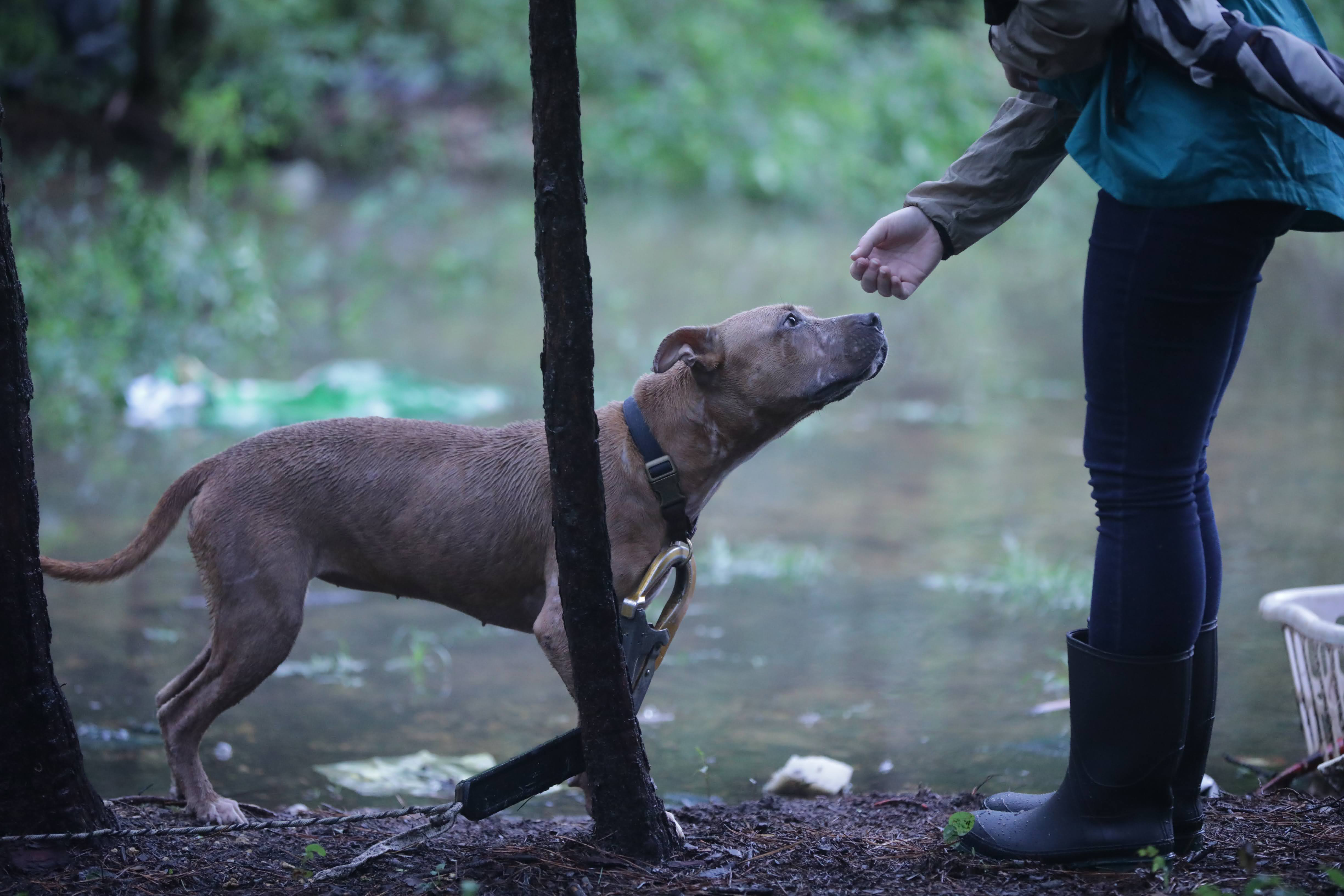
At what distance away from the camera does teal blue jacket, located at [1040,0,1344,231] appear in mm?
2104

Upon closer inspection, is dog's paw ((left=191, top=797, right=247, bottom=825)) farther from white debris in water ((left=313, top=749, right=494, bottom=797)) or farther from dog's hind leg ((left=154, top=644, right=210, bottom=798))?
white debris in water ((left=313, top=749, right=494, bottom=797))

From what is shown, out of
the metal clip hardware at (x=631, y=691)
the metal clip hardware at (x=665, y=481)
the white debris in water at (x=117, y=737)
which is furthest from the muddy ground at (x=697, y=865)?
the white debris in water at (x=117, y=737)

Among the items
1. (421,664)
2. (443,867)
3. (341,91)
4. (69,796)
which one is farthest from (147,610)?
(341,91)

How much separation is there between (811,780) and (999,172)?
1.72m

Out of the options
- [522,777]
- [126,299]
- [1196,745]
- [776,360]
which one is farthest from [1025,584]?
[126,299]

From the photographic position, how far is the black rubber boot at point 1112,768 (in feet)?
7.61

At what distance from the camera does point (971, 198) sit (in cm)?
273

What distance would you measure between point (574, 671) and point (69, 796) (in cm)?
105

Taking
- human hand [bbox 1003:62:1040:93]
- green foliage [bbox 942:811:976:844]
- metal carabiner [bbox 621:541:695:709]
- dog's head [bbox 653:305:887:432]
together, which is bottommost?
green foliage [bbox 942:811:976:844]

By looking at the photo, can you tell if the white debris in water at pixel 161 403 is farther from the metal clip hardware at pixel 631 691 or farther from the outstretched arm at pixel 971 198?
the outstretched arm at pixel 971 198

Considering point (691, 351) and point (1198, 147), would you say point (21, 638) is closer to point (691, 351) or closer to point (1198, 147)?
point (691, 351)

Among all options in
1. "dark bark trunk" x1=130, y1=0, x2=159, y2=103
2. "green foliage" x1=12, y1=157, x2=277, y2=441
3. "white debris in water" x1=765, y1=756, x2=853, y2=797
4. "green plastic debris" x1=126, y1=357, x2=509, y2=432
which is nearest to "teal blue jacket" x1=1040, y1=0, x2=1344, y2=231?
"white debris in water" x1=765, y1=756, x2=853, y2=797

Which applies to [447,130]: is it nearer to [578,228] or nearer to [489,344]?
[489,344]

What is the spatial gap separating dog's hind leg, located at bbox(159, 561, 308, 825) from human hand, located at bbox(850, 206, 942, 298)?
166 cm
